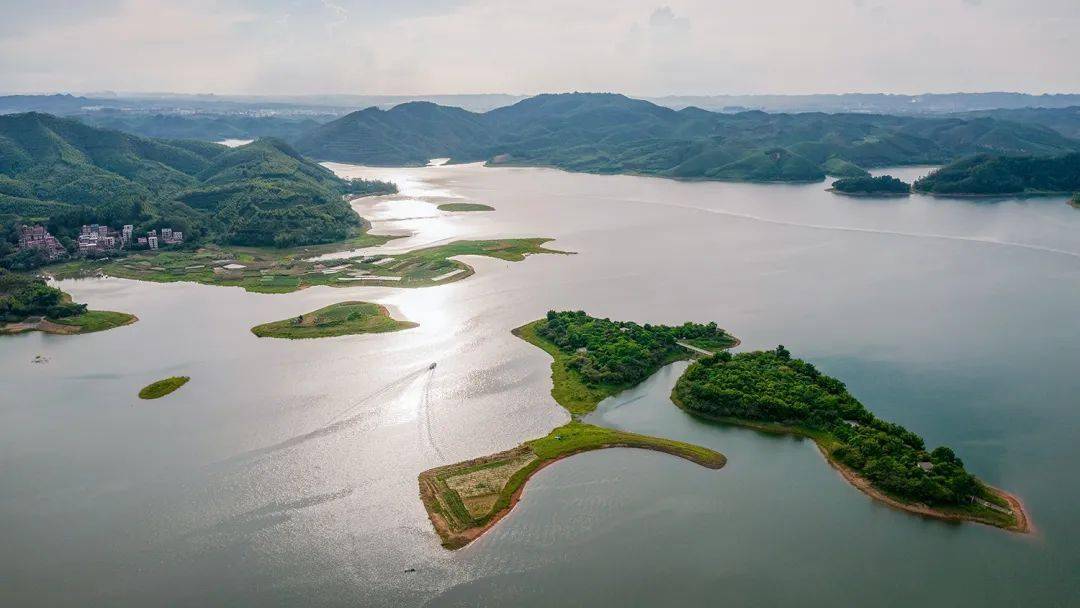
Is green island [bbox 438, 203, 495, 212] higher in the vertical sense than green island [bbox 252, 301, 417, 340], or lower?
higher

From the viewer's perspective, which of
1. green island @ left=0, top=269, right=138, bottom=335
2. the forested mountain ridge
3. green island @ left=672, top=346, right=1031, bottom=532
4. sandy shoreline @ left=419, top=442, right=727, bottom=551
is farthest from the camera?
the forested mountain ridge

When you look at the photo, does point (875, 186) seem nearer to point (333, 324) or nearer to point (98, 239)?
point (333, 324)

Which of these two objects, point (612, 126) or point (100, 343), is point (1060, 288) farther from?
point (612, 126)

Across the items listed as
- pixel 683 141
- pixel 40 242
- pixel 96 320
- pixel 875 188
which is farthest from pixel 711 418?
pixel 683 141

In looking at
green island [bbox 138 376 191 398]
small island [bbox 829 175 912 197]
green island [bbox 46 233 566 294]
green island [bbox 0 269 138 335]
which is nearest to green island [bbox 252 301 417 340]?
green island [bbox 138 376 191 398]

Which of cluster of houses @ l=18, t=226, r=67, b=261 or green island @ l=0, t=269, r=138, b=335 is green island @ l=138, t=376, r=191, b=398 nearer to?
green island @ l=0, t=269, r=138, b=335
